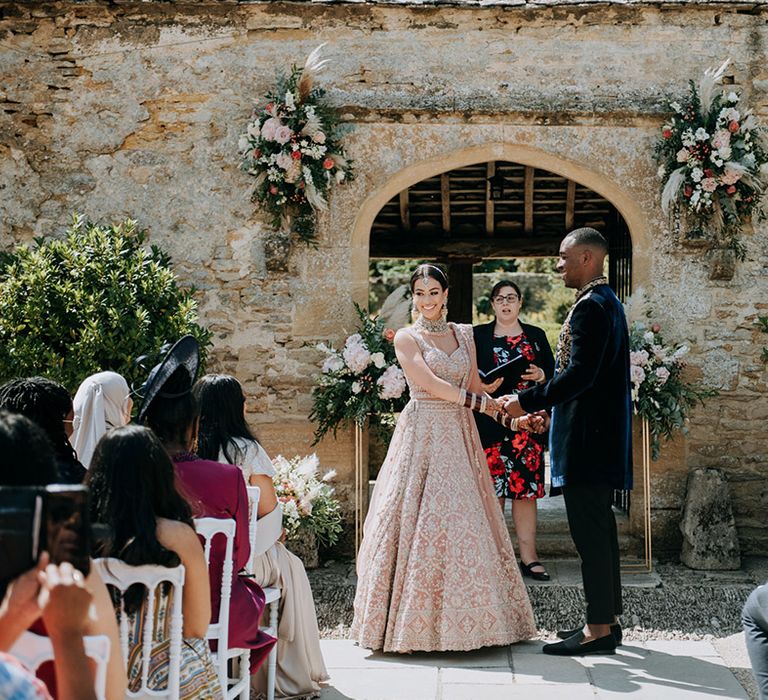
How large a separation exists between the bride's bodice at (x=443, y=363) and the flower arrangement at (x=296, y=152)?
2.34 metres

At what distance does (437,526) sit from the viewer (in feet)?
15.4

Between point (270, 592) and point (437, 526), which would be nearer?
point (270, 592)

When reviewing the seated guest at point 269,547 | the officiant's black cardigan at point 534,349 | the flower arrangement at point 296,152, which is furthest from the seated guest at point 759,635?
the flower arrangement at point 296,152

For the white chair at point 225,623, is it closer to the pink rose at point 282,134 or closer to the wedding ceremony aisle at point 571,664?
the wedding ceremony aisle at point 571,664

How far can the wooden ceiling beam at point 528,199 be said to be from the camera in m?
8.60

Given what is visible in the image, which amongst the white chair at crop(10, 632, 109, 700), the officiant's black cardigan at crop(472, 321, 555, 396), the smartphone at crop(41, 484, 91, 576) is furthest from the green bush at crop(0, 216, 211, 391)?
the smartphone at crop(41, 484, 91, 576)

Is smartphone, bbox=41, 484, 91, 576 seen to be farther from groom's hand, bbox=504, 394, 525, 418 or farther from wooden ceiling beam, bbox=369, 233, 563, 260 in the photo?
wooden ceiling beam, bbox=369, 233, 563, 260

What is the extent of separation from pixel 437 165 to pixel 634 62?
157 centimetres

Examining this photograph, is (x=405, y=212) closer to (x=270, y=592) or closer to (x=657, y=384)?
(x=657, y=384)

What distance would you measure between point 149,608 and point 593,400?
2503 millimetres

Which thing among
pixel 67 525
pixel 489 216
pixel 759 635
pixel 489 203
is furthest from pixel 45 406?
pixel 489 216

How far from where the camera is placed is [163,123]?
7.27 meters

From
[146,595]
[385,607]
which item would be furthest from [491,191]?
[146,595]

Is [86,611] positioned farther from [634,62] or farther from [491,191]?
[491,191]
